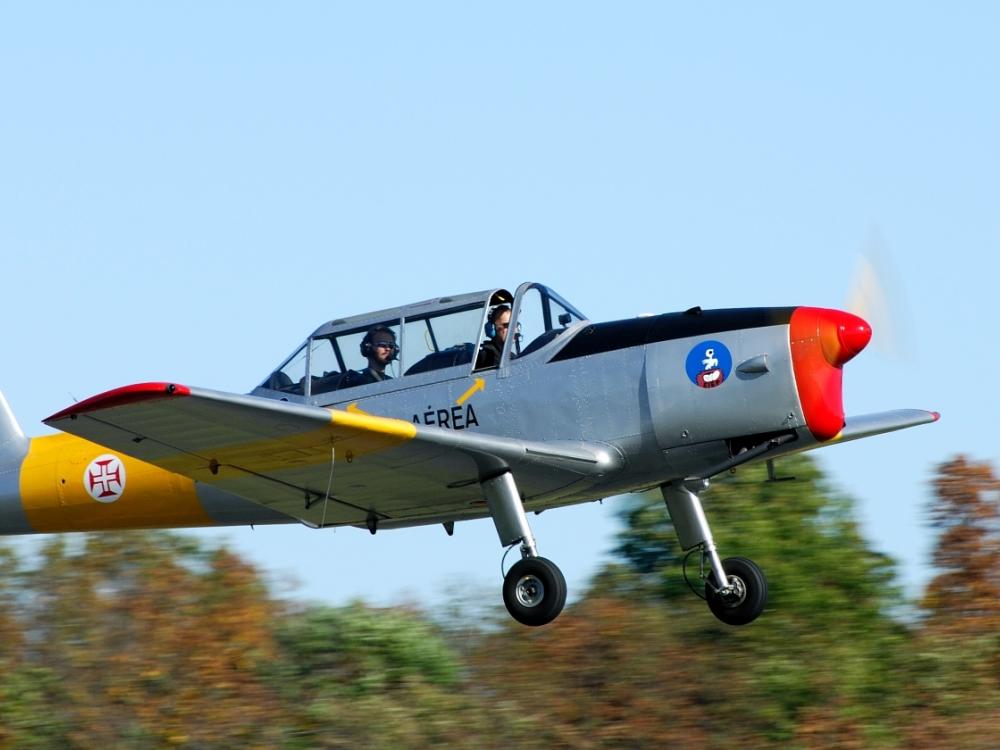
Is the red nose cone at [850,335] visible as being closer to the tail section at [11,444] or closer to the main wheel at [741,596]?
the main wheel at [741,596]

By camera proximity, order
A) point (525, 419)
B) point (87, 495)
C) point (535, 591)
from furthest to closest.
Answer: point (87, 495) < point (525, 419) < point (535, 591)

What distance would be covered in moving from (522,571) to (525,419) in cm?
107

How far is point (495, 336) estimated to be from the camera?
11344 mm

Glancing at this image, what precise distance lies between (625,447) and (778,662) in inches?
515

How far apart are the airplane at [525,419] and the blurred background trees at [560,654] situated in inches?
393

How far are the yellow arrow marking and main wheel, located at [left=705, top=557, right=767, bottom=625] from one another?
225cm

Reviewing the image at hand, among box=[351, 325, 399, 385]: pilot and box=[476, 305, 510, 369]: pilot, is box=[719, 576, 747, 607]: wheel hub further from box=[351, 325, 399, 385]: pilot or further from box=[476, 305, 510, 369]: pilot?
box=[351, 325, 399, 385]: pilot

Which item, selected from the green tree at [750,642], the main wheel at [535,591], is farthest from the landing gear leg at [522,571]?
the green tree at [750,642]

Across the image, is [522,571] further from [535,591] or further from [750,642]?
[750,642]

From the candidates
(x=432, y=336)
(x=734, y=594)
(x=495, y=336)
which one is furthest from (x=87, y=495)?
(x=734, y=594)

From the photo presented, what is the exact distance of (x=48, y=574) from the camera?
75.6 ft

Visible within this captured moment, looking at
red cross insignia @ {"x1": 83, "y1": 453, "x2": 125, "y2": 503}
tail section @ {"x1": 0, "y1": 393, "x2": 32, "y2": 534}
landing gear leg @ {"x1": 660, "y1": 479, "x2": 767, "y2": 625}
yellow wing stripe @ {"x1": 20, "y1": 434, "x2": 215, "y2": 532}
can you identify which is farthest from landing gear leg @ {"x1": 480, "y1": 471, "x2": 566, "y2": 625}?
tail section @ {"x1": 0, "y1": 393, "x2": 32, "y2": 534}

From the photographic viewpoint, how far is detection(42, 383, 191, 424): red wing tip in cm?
885

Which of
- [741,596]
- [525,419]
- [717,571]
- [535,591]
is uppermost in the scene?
[525,419]
